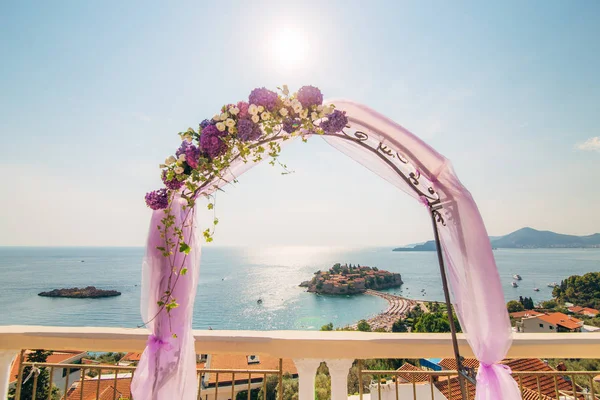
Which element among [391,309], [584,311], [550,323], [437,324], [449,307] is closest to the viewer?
[449,307]

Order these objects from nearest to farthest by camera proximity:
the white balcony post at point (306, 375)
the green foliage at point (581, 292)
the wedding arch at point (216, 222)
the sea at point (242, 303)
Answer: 1. the wedding arch at point (216, 222)
2. the white balcony post at point (306, 375)
3. the green foliage at point (581, 292)
4. the sea at point (242, 303)

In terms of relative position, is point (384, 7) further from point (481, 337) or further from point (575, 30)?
point (575, 30)

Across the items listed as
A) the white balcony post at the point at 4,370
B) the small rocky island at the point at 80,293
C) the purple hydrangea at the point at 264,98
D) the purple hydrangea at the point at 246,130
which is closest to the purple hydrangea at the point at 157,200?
the purple hydrangea at the point at 246,130

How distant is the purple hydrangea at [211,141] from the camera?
60.2 inches

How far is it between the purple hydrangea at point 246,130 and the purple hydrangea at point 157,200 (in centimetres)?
52

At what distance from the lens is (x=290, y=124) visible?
163 centimetres

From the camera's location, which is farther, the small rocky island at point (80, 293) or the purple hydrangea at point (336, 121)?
the small rocky island at point (80, 293)

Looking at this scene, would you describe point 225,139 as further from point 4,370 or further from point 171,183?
point 4,370

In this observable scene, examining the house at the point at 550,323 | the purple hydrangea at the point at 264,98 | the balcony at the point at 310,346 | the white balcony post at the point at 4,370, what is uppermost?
the purple hydrangea at the point at 264,98

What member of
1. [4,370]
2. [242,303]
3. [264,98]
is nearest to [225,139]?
[264,98]

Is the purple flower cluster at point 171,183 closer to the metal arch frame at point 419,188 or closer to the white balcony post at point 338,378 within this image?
the metal arch frame at point 419,188

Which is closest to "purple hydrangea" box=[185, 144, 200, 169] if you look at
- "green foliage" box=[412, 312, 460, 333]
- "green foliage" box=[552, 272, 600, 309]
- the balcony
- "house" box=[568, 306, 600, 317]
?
the balcony

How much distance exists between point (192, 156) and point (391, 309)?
26.9 m

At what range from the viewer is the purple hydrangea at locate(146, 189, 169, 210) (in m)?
1.53
